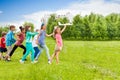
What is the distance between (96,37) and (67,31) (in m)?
16.0

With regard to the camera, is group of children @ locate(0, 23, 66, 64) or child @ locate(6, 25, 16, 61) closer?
group of children @ locate(0, 23, 66, 64)

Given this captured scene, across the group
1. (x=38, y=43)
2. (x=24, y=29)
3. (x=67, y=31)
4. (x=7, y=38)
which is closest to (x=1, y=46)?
(x=7, y=38)

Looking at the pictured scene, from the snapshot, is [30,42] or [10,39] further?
[10,39]

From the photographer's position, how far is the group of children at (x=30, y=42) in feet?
71.2

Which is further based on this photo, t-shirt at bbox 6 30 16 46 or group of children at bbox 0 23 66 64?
t-shirt at bbox 6 30 16 46

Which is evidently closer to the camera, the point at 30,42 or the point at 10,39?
the point at 30,42

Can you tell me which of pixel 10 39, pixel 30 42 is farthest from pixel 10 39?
pixel 30 42

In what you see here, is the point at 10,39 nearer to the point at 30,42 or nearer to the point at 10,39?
the point at 10,39

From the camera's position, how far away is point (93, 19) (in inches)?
6658

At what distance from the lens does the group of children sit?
21.7 meters

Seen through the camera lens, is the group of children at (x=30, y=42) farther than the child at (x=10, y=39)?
No

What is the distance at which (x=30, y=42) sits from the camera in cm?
2312

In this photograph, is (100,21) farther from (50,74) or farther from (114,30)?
(50,74)

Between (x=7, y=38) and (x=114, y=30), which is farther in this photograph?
(x=114, y=30)
